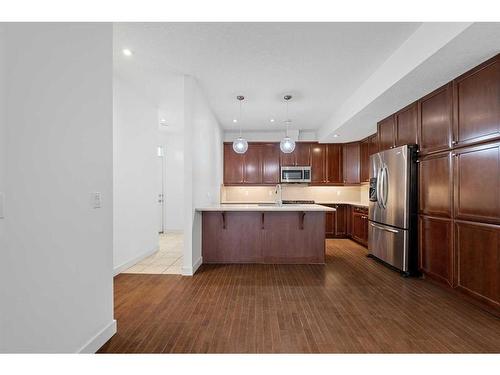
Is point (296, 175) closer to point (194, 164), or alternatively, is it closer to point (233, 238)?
point (233, 238)

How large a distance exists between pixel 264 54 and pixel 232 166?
4143mm

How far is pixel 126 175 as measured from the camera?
13.6 feet

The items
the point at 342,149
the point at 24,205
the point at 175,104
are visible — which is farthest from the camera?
the point at 342,149

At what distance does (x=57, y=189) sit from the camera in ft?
5.41

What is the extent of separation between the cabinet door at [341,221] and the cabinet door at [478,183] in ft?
12.1

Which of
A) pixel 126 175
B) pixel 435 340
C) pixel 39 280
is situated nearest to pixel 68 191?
pixel 39 280

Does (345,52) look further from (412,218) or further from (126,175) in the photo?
(126,175)

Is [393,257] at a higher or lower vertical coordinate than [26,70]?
lower

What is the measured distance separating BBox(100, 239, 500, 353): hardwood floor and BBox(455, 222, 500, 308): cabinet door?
20 cm

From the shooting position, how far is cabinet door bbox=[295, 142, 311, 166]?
707cm

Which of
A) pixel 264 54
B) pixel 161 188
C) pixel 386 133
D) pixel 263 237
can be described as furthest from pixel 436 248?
pixel 161 188

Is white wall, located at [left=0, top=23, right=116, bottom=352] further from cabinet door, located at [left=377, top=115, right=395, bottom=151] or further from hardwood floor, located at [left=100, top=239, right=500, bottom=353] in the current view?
cabinet door, located at [left=377, top=115, right=395, bottom=151]

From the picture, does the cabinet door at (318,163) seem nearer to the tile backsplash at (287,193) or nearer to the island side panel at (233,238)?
the tile backsplash at (287,193)
